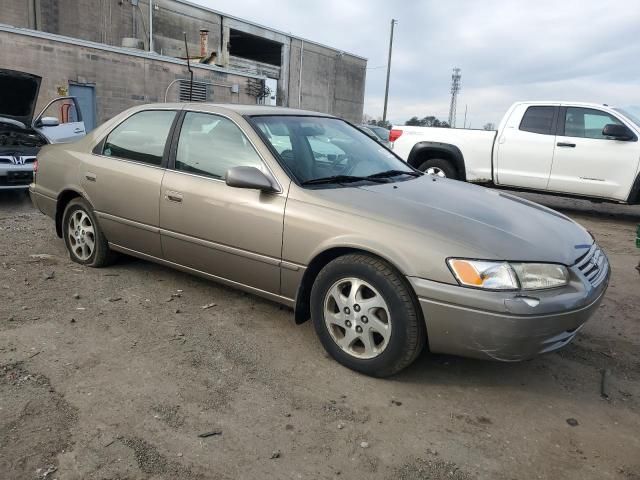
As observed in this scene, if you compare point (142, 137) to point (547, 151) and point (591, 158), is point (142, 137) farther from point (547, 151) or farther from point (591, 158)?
point (591, 158)

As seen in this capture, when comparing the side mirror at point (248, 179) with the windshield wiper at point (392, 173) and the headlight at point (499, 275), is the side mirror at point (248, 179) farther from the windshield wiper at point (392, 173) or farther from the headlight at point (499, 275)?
the headlight at point (499, 275)

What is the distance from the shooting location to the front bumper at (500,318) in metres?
2.63

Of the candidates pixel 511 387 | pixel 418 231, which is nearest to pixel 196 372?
pixel 418 231

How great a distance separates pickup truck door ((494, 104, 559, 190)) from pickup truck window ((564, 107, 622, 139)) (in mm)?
213

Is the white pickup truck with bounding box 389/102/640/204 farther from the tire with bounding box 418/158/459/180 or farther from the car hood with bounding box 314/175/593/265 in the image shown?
the car hood with bounding box 314/175/593/265

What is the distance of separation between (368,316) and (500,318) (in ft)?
2.34

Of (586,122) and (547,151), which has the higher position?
(586,122)

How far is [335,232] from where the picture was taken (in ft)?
10.0

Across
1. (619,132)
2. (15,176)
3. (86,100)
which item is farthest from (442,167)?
(86,100)

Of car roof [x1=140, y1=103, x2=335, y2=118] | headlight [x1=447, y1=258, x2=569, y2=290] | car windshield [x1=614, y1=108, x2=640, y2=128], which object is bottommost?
headlight [x1=447, y1=258, x2=569, y2=290]

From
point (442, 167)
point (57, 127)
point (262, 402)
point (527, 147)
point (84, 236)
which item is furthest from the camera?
point (442, 167)

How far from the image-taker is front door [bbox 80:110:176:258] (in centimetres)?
404

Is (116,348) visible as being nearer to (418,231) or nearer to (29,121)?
(418,231)

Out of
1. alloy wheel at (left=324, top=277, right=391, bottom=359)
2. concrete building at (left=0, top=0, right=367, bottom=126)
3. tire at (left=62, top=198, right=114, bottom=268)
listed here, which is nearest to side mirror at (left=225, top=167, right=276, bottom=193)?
alloy wheel at (left=324, top=277, right=391, bottom=359)
